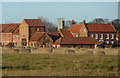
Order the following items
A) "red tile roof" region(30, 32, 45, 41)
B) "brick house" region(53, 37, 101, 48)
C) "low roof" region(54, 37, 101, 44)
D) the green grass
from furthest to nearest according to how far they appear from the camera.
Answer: "red tile roof" region(30, 32, 45, 41), "low roof" region(54, 37, 101, 44), "brick house" region(53, 37, 101, 48), the green grass

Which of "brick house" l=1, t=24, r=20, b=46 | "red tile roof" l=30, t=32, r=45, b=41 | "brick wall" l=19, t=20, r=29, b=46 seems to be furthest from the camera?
"brick house" l=1, t=24, r=20, b=46

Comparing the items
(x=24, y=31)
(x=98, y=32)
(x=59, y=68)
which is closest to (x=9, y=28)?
(x=24, y=31)

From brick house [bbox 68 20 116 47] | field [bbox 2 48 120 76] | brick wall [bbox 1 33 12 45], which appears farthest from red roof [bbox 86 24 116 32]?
field [bbox 2 48 120 76]

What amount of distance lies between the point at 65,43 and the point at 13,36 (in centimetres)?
2533

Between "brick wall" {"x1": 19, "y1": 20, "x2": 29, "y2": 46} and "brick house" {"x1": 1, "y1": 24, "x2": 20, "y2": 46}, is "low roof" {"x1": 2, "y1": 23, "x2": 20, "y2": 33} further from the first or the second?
"brick wall" {"x1": 19, "y1": 20, "x2": 29, "y2": 46}

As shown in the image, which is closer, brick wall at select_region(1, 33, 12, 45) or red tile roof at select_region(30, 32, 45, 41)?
red tile roof at select_region(30, 32, 45, 41)

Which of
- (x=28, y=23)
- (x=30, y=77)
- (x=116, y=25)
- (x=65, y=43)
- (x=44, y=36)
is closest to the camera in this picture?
(x=30, y=77)

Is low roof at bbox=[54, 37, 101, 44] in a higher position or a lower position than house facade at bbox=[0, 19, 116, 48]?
lower

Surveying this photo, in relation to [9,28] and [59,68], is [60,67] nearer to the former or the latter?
[59,68]

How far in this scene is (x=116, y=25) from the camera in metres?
120

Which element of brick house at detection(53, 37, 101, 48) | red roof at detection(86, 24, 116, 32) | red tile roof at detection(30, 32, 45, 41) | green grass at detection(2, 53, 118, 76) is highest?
red roof at detection(86, 24, 116, 32)

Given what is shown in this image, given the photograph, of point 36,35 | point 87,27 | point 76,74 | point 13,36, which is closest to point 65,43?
point 36,35

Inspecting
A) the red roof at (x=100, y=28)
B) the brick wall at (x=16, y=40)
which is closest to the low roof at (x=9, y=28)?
the brick wall at (x=16, y=40)

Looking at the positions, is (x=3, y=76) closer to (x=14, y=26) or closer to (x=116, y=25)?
(x=14, y=26)
